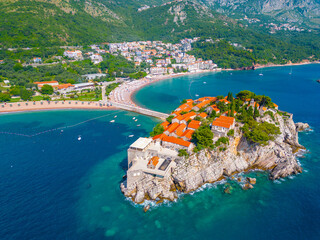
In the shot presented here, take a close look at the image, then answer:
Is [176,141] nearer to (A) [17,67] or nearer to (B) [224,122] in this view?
(B) [224,122]

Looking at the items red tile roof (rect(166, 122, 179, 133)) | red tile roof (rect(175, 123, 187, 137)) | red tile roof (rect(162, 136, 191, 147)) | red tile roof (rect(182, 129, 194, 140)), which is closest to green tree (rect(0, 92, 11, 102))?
red tile roof (rect(166, 122, 179, 133))

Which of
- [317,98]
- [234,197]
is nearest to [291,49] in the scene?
[317,98]

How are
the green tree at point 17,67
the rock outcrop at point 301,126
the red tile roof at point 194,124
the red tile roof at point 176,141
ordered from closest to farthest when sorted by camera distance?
the red tile roof at point 176,141 → the red tile roof at point 194,124 → the rock outcrop at point 301,126 → the green tree at point 17,67

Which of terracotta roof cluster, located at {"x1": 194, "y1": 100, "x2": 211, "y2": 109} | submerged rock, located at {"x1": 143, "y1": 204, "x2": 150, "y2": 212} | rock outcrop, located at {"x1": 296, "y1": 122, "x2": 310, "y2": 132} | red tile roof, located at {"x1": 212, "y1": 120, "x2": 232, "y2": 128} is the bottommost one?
submerged rock, located at {"x1": 143, "y1": 204, "x2": 150, "y2": 212}

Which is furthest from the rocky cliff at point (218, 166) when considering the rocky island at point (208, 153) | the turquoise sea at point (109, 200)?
the turquoise sea at point (109, 200)

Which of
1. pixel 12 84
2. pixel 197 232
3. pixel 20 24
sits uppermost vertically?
pixel 20 24

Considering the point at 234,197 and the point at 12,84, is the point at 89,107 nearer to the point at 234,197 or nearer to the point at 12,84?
the point at 12,84

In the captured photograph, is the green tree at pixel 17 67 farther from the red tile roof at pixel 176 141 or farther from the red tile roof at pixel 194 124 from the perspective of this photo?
the red tile roof at pixel 194 124

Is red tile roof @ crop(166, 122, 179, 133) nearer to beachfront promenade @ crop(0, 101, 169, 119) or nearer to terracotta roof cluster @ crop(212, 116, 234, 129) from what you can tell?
terracotta roof cluster @ crop(212, 116, 234, 129)
